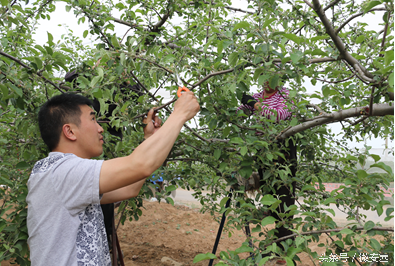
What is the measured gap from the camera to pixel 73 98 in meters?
1.44

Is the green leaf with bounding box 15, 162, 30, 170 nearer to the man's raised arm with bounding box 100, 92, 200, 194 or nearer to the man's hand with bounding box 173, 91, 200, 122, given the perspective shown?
the man's raised arm with bounding box 100, 92, 200, 194

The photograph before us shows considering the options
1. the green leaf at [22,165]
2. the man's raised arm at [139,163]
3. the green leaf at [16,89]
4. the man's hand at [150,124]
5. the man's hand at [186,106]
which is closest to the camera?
the man's raised arm at [139,163]

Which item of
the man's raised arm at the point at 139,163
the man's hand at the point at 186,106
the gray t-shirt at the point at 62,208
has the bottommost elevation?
the gray t-shirt at the point at 62,208

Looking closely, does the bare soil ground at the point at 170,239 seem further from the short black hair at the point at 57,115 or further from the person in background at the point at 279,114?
the short black hair at the point at 57,115

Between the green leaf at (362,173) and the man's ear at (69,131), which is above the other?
the green leaf at (362,173)

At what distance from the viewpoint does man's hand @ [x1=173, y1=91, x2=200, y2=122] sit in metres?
1.31

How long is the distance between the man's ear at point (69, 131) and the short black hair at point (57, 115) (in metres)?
0.02

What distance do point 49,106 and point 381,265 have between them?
5.70 ft

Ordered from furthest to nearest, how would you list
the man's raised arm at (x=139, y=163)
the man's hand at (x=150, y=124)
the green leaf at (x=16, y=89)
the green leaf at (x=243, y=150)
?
the man's hand at (x=150, y=124) → the green leaf at (x=243, y=150) → the green leaf at (x=16, y=89) → the man's raised arm at (x=139, y=163)

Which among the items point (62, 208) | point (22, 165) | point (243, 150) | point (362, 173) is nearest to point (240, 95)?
point (243, 150)

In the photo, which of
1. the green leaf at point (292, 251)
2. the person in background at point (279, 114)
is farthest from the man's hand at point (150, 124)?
the green leaf at point (292, 251)

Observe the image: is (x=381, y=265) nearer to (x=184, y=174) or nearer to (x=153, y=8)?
(x=184, y=174)

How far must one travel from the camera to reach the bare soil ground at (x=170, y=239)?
4074 mm

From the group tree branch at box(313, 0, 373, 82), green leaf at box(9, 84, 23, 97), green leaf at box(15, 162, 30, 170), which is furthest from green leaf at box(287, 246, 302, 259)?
green leaf at box(15, 162, 30, 170)
